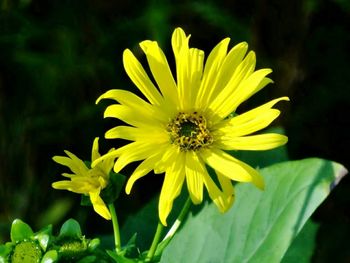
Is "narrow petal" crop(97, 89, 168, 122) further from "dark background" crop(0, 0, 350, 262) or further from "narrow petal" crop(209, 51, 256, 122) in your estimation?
"dark background" crop(0, 0, 350, 262)

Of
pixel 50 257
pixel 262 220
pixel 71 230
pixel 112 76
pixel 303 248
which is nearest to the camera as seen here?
pixel 50 257

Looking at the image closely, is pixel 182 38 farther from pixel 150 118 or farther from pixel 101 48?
pixel 101 48

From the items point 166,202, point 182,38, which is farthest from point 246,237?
point 182,38

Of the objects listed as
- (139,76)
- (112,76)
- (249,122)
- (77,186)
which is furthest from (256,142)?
(112,76)

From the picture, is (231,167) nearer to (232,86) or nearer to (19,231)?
(232,86)

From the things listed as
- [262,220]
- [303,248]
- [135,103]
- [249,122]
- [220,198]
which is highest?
[135,103]

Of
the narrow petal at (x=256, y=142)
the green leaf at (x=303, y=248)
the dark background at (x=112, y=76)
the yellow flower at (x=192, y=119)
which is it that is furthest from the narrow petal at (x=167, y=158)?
the dark background at (x=112, y=76)

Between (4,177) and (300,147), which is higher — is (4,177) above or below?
above
